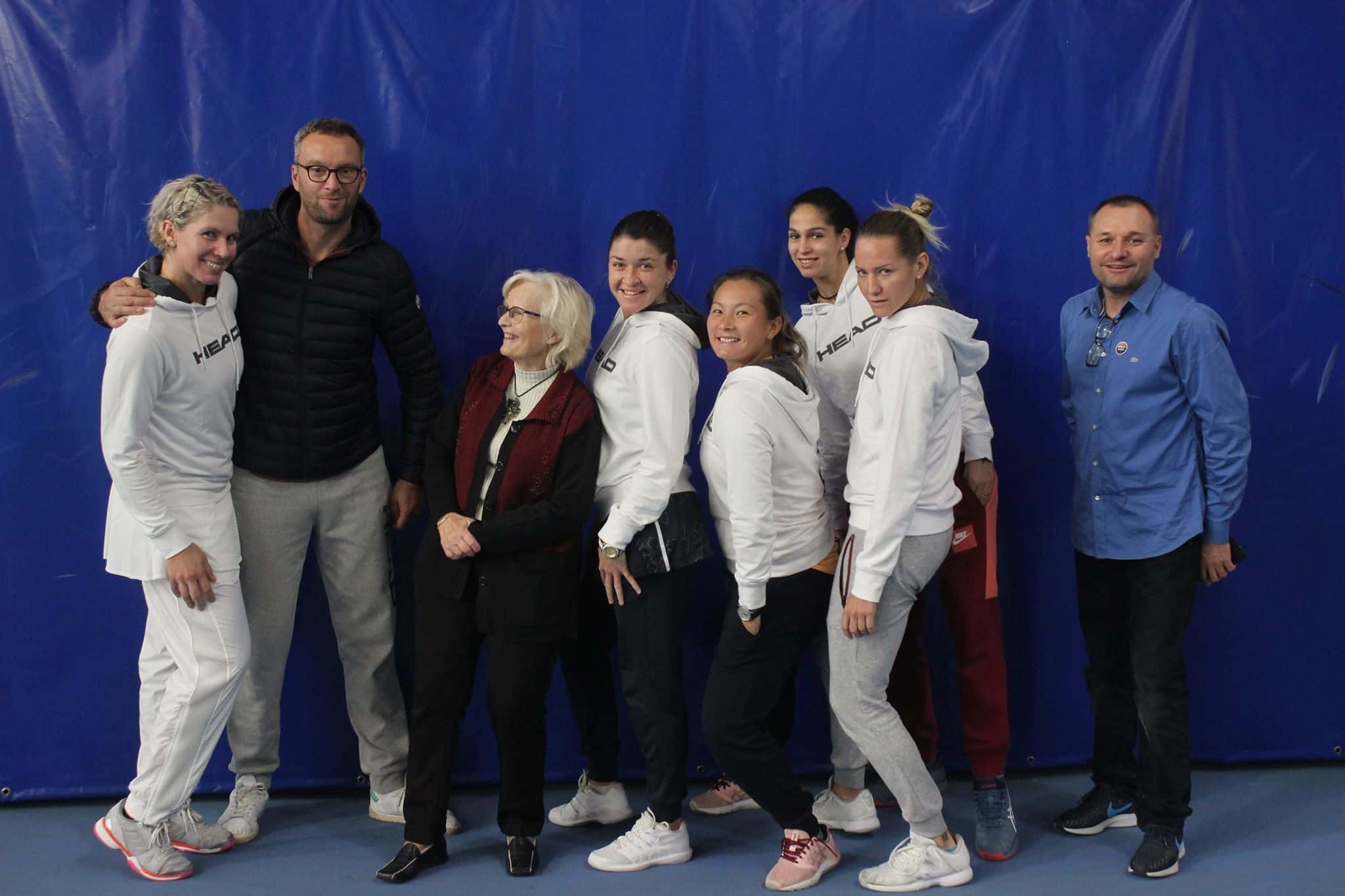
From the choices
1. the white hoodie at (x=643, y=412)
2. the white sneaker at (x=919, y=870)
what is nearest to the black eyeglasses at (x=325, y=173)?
the white hoodie at (x=643, y=412)

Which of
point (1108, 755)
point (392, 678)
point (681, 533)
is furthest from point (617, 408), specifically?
point (1108, 755)

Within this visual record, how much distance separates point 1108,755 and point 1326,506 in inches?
41.1

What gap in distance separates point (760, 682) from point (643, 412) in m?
0.68

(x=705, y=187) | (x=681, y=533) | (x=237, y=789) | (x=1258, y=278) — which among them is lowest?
(x=237, y=789)

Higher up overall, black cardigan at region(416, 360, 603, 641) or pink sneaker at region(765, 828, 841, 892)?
black cardigan at region(416, 360, 603, 641)

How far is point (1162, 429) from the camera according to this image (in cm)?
286

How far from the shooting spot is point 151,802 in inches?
111

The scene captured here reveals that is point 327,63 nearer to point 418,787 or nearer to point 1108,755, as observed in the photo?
point 418,787

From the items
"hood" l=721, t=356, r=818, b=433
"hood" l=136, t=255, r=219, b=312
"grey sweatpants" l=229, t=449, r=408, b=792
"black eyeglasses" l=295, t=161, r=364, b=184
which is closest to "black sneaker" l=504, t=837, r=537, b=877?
"grey sweatpants" l=229, t=449, r=408, b=792

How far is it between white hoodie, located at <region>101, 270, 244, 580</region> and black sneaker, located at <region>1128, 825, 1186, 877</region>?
90.3 inches

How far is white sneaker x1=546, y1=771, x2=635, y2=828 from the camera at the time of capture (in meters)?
3.15

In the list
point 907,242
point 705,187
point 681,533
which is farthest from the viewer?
point 705,187

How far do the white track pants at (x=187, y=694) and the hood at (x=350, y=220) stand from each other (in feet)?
2.84

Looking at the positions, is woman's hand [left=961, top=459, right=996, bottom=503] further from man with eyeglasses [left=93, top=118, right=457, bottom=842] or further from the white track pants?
the white track pants
